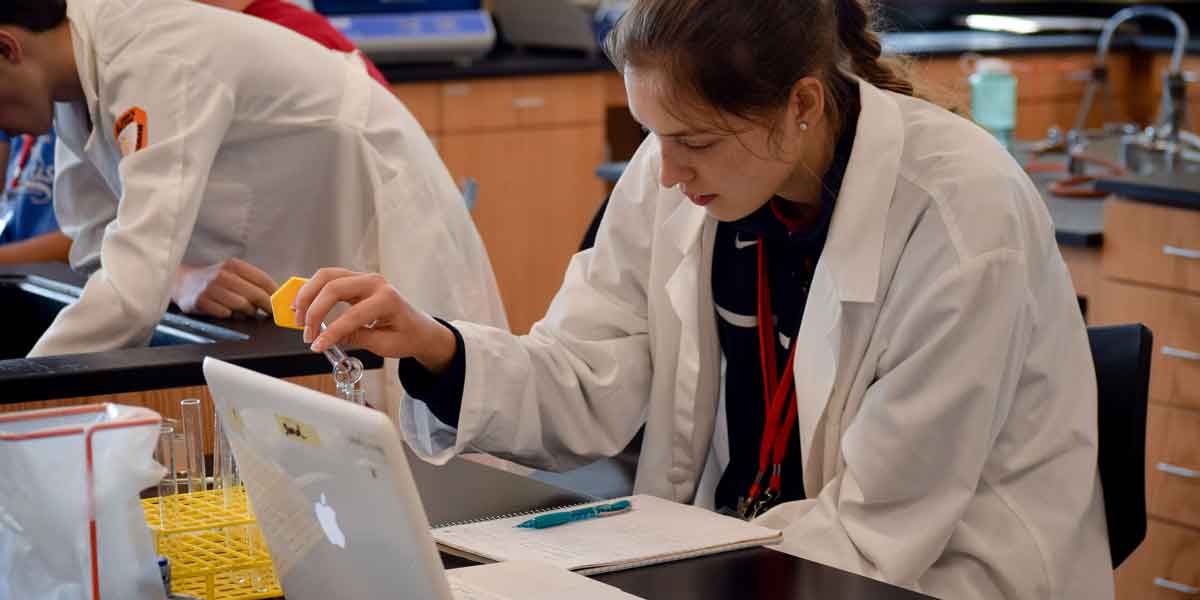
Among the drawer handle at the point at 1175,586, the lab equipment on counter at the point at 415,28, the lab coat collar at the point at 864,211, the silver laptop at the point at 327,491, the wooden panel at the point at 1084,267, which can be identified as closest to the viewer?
the silver laptop at the point at 327,491

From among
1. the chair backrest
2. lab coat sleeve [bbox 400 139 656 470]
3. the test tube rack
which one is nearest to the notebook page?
the test tube rack

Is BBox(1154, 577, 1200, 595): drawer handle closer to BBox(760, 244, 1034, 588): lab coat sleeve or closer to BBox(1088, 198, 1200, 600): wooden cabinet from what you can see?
BBox(1088, 198, 1200, 600): wooden cabinet

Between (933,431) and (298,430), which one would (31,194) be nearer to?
(933,431)

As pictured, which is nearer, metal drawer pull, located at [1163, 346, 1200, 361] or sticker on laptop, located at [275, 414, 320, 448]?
sticker on laptop, located at [275, 414, 320, 448]

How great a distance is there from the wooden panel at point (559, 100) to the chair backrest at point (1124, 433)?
3.52m

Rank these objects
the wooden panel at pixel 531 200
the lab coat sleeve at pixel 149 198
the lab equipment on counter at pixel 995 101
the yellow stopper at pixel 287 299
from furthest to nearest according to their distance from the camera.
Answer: the wooden panel at pixel 531 200 < the lab equipment on counter at pixel 995 101 < the lab coat sleeve at pixel 149 198 < the yellow stopper at pixel 287 299

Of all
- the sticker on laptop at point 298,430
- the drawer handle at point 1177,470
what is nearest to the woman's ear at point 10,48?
the sticker on laptop at point 298,430

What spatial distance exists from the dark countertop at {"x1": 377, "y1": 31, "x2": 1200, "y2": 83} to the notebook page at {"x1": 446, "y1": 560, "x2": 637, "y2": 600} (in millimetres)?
3147

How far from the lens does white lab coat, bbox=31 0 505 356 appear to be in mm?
1884

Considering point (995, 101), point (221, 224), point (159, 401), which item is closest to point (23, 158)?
point (221, 224)

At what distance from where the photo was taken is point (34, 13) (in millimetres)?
2004

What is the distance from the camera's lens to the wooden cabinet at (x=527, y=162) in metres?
4.91

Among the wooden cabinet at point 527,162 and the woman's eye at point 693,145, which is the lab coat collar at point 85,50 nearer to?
the woman's eye at point 693,145

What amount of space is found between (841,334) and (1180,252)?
4.88 ft
